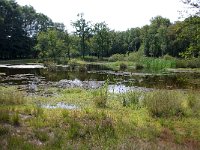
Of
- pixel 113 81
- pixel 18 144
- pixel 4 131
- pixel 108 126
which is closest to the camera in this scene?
pixel 18 144

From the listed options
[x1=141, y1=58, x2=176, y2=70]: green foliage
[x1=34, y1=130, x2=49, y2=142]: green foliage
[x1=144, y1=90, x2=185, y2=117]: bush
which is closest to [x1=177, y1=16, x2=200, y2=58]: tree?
[x1=144, y1=90, x2=185, y2=117]: bush

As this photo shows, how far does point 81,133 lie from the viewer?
9969 millimetres

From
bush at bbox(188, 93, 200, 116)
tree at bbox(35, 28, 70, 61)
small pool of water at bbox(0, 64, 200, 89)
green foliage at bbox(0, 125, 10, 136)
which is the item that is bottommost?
small pool of water at bbox(0, 64, 200, 89)

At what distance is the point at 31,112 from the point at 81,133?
4261mm

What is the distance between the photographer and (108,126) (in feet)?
35.9

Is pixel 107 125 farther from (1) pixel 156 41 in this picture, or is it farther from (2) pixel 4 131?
(1) pixel 156 41

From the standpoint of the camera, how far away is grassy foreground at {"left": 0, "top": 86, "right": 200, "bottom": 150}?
852 cm

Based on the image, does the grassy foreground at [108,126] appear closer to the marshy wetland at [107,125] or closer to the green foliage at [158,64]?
the marshy wetland at [107,125]

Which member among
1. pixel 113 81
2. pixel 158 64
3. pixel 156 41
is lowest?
pixel 113 81

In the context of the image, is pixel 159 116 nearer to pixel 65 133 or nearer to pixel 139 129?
pixel 139 129

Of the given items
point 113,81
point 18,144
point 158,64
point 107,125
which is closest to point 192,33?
point 107,125

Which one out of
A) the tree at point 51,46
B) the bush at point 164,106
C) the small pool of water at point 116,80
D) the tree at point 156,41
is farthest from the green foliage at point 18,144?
the tree at point 156,41

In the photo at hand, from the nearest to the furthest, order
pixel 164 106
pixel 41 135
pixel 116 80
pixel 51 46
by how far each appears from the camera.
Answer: pixel 41 135 → pixel 164 106 → pixel 116 80 → pixel 51 46

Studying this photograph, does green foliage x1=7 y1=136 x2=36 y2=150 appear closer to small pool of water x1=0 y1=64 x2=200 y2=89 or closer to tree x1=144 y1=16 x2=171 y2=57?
small pool of water x1=0 y1=64 x2=200 y2=89
